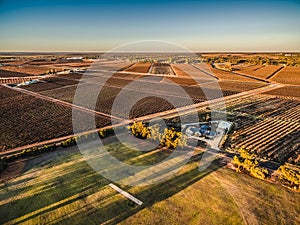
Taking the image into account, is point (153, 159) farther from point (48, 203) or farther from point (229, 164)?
point (48, 203)

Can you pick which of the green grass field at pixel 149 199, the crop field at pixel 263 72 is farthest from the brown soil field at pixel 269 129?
the crop field at pixel 263 72

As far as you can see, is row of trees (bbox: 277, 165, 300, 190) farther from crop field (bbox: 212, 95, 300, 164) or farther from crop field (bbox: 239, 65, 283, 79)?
crop field (bbox: 239, 65, 283, 79)

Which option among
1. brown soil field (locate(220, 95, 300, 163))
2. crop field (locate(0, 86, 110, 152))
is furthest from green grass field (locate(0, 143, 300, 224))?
crop field (locate(0, 86, 110, 152))

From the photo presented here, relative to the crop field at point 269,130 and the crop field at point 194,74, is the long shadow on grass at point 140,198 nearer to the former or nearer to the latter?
the crop field at point 269,130

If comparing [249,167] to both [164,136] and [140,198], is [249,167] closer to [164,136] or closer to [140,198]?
[164,136]

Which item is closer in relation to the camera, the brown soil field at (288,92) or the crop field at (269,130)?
the crop field at (269,130)

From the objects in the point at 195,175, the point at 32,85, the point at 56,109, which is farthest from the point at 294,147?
the point at 32,85
